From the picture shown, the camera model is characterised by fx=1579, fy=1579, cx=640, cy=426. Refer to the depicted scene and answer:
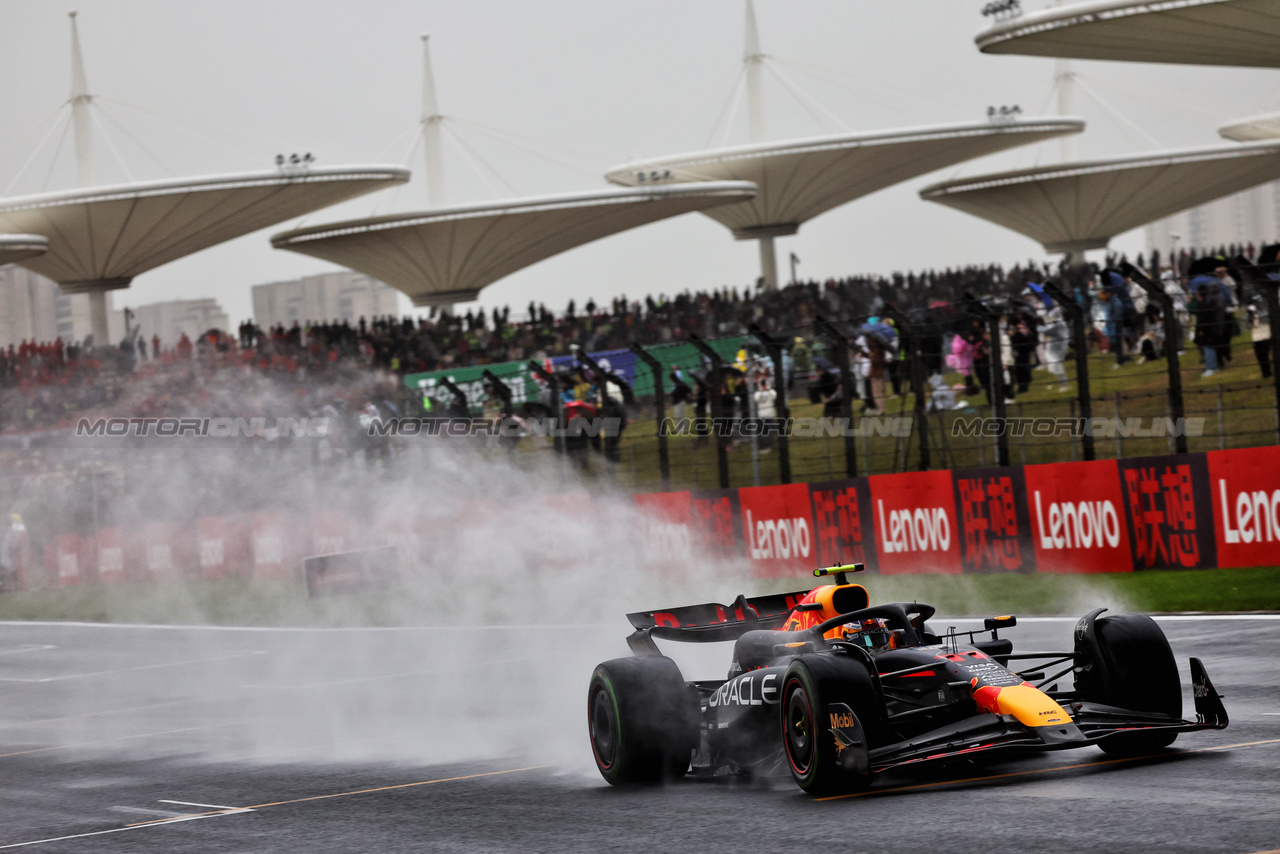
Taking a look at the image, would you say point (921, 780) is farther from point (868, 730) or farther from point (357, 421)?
point (357, 421)

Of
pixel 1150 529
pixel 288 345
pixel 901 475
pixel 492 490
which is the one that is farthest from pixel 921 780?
pixel 288 345

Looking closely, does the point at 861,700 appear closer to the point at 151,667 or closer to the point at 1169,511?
the point at 1169,511

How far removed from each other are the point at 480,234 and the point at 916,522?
40567 mm

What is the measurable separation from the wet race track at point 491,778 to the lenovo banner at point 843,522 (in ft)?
14.3

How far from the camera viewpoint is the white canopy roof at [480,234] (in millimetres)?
56531

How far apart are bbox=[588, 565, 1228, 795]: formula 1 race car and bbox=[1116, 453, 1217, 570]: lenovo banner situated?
8.44m

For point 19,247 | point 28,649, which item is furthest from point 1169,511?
point 19,247

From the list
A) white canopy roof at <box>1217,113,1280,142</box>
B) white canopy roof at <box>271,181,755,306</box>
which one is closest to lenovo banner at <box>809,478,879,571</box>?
white canopy roof at <box>271,181,755,306</box>

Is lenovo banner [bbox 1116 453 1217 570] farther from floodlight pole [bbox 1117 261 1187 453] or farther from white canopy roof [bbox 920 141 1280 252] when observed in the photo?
white canopy roof [bbox 920 141 1280 252]

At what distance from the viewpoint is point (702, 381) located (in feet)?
85.8

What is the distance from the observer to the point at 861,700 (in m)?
7.76

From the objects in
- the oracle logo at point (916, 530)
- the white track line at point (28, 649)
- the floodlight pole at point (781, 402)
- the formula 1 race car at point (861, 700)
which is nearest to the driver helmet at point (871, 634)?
the formula 1 race car at point (861, 700)

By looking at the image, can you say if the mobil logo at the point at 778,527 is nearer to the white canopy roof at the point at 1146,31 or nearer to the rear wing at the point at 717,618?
the rear wing at the point at 717,618

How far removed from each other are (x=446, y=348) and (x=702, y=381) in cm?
1888
